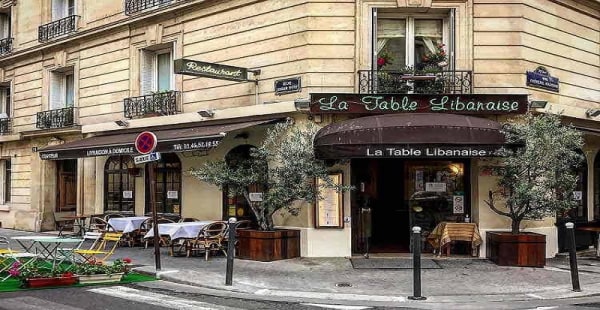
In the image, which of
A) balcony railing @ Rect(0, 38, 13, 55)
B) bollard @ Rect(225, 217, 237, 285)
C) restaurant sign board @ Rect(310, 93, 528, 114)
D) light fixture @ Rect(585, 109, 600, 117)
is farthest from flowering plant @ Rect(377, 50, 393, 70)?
balcony railing @ Rect(0, 38, 13, 55)

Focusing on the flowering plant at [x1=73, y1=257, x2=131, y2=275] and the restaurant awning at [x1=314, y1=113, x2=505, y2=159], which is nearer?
the flowering plant at [x1=73, y1=257, x2=131, y2=275]

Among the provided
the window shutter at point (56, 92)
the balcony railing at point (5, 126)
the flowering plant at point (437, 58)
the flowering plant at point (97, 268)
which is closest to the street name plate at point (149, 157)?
the flowering plant at point (97, 268)

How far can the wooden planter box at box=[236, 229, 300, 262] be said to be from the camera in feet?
41.2

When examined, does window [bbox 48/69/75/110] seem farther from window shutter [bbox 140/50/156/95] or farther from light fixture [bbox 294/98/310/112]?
light fixture [bbox 294/98/310/112]

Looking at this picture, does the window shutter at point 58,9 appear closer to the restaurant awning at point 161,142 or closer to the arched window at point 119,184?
the restaurant awning at point 161,142

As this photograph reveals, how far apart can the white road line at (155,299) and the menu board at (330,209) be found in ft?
15.5

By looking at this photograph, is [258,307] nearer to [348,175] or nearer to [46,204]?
[348,175]

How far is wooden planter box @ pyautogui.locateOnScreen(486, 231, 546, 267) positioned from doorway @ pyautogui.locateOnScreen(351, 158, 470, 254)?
1434mm

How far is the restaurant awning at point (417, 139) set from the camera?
1160 cm

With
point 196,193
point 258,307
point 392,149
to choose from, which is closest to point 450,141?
point 392,149

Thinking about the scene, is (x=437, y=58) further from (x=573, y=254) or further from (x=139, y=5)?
(x=139, y=5)

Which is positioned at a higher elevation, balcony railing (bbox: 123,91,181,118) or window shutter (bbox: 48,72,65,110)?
window shutter (bbox: 48,72,65,110)

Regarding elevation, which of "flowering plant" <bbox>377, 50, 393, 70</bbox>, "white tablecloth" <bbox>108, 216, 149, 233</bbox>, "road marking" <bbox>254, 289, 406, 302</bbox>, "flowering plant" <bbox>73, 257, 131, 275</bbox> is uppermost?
"flowering plant" <bbox>377, 50, 393, 70</bbox>

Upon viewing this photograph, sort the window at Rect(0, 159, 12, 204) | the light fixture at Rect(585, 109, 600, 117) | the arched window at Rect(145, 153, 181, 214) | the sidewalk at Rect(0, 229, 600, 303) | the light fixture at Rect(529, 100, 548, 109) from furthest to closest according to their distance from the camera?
the window at Rect(0, 159, 12, 204) → the arched window at Rect(145, 153, 181, 214) → the light fixture at Rect(585, 109, 600, 117) → the light fixture at Rect(529, 100, 548, 109) → the sidewalk at Rect(0, 229, 600, 303)
